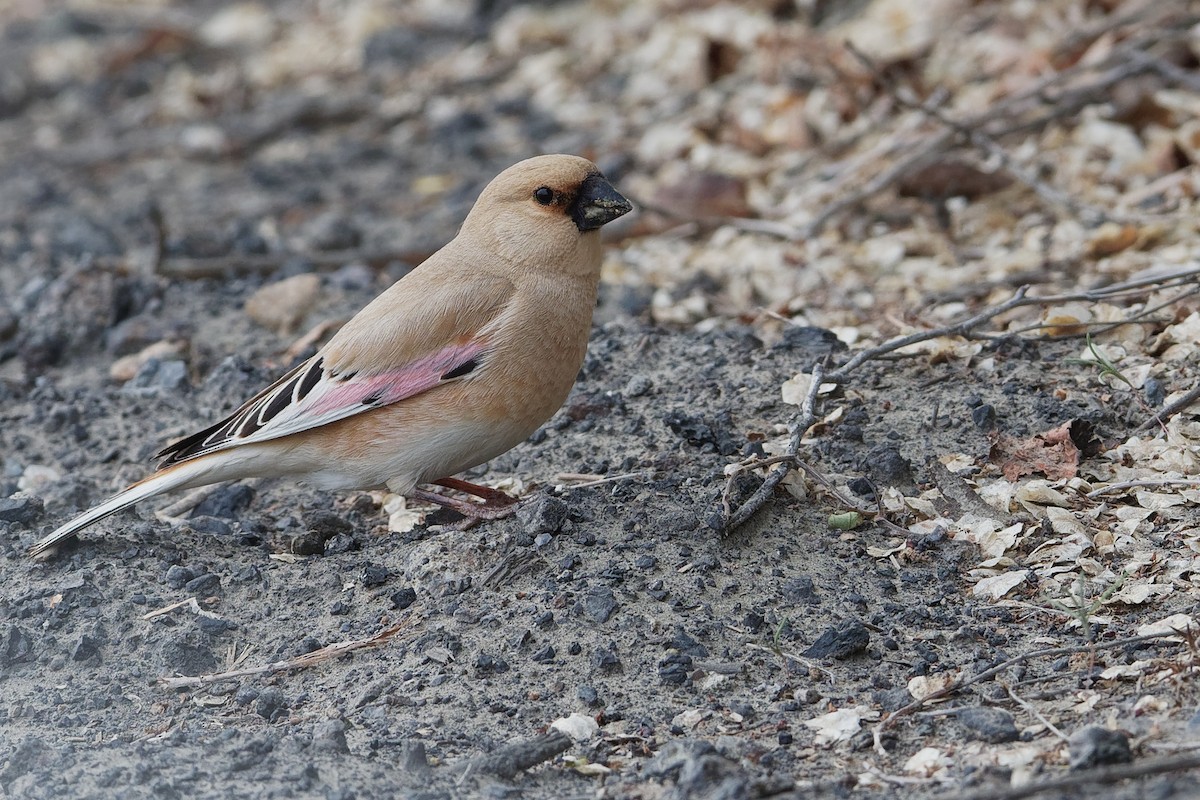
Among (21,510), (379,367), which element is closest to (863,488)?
(379,367)

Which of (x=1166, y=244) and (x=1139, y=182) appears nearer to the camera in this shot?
(x=1166, y=244)

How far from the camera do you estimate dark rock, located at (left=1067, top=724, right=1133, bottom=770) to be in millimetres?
2727

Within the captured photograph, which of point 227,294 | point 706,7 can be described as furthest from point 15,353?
point 706,7

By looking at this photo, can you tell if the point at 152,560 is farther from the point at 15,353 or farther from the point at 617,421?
the point at 15,353

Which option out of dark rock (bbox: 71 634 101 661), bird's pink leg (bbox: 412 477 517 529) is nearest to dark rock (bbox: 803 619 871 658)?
bird's pink leg (bbox: 412 477 517 529)

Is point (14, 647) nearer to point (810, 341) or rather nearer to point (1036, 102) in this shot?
point (810, 341)

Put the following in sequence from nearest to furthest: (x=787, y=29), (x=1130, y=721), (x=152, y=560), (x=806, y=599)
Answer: (x=1130, y=721) → (x=806, y=599) → (x=152, y=560) → (x=787, y=29)

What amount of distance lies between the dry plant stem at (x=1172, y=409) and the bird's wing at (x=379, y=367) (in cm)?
191

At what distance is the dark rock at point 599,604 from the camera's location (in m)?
3.57

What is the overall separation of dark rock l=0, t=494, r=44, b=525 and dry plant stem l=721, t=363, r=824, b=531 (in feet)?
7.02

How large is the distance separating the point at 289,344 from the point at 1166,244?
345 centimetres

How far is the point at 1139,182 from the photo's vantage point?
5828 millimetres

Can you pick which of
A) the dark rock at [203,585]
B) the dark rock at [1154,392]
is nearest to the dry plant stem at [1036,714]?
the dark rock at [1154,392]

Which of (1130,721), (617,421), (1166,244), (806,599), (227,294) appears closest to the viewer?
(1130,721)
